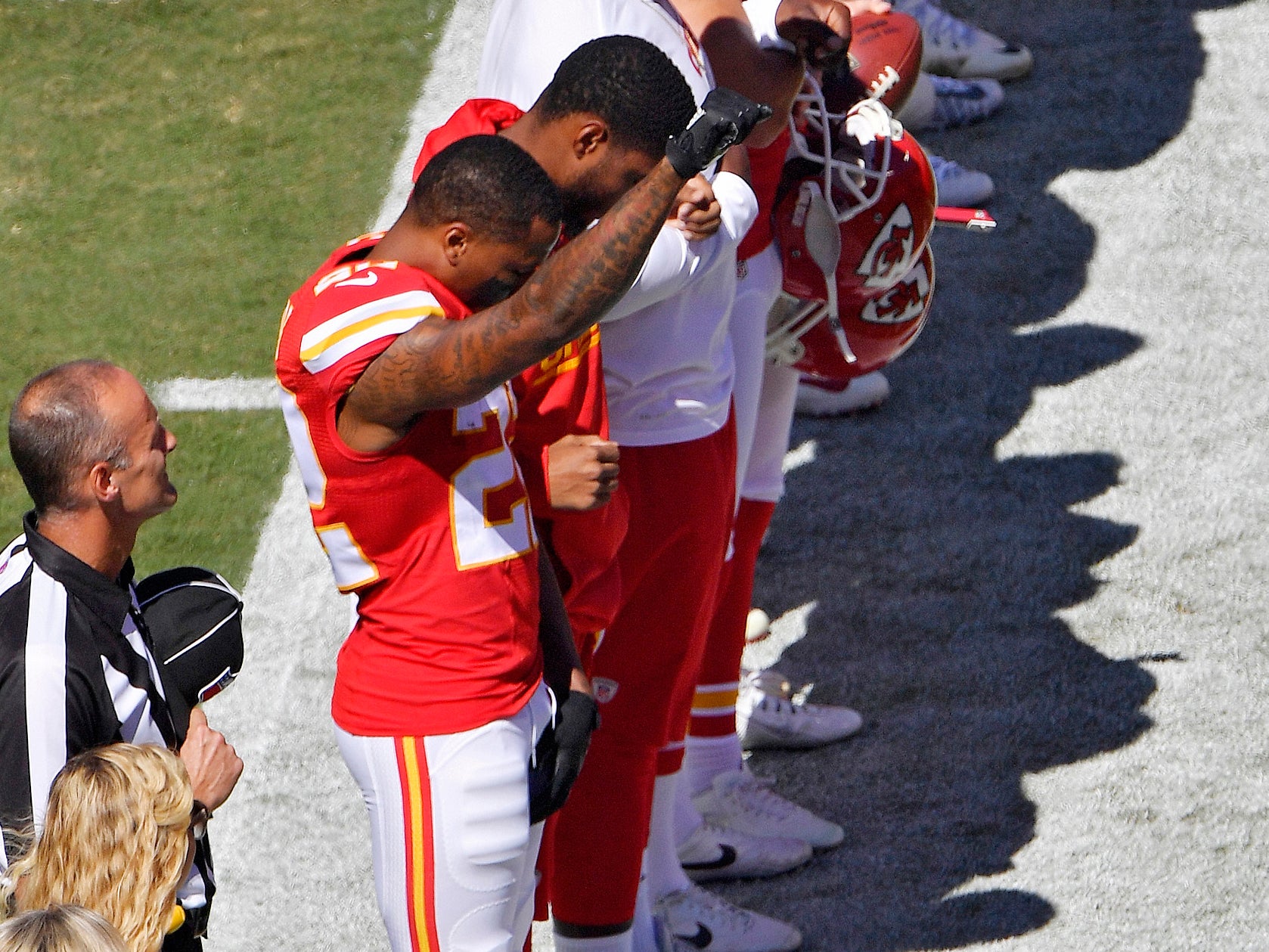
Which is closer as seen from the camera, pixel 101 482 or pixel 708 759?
pixel 101 482

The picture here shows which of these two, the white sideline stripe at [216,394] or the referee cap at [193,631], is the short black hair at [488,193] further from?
the white sideline stripe at [216,394]

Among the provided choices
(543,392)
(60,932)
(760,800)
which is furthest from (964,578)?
(60,932)

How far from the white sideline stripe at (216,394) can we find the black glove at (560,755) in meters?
2.61

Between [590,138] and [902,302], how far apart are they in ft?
4.24

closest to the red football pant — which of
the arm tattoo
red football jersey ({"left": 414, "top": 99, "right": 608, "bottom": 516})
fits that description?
red football jersey ({"left": 414, "top": 99, "right": 608, "bottom": 516})

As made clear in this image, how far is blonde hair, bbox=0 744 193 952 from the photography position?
1.83 metres

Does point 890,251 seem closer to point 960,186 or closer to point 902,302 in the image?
point 902,302

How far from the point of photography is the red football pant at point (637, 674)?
2711 mm

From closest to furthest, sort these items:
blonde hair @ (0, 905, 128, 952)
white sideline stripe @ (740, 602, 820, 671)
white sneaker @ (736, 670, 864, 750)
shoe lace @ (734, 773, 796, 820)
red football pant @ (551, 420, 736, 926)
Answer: blonde hair @ (0, 905, 128, 952), red football pant @ (551, 420, 736, 926), shoe lace @ (734, 773, 796, 820), white sneaker @ (736, 670, 864, 750), white sideline stripe @ (740, 602, 820, 671)

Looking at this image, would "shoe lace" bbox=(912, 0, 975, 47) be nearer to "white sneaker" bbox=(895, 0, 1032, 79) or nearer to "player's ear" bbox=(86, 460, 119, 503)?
"white sneaker" bbox=(895, 0, 1032, 79)

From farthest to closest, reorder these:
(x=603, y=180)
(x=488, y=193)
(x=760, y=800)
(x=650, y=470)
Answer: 1. (x=760, y=800)
2. (x=650, y=470)
3. (x=603, y=180)
4. (x=488, y=193)

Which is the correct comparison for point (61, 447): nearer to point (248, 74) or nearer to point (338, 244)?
point (338, 244)

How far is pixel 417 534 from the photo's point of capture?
209cm

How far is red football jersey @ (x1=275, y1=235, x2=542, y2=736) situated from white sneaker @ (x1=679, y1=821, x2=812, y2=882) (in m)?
1.31
